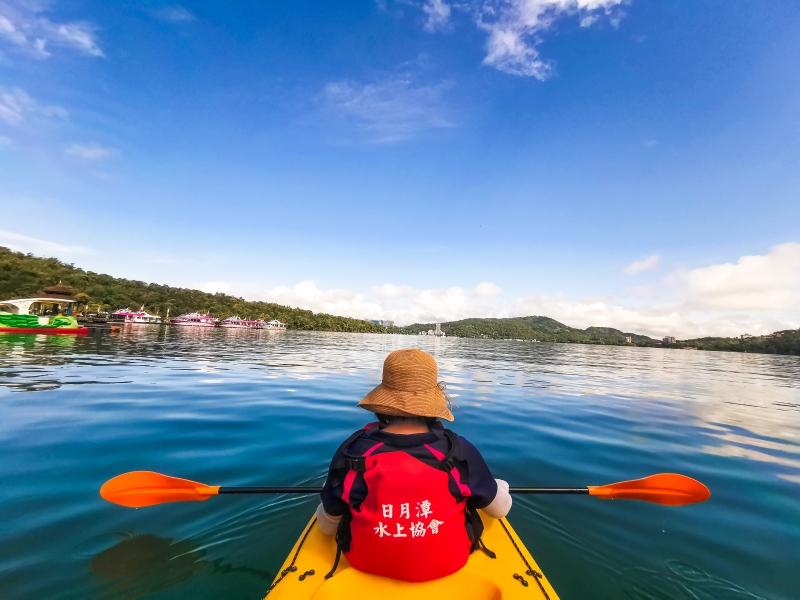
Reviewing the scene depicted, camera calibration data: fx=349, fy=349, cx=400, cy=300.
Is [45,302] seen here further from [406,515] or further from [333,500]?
[406,515]

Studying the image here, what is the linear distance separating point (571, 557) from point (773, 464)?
249 inches

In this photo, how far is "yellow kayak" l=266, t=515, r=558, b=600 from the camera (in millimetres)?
2410

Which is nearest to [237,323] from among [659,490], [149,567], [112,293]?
[112,293]

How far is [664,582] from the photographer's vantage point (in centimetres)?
336

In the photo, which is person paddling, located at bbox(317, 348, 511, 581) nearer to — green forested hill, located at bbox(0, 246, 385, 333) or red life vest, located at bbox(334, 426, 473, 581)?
red life vest, located at bbox(334, 426, 473, 581)

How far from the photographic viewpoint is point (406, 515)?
7.61 feet

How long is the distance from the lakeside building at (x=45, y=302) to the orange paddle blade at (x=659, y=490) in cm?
4963

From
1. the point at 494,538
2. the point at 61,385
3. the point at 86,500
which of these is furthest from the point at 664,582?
the point at 61,385

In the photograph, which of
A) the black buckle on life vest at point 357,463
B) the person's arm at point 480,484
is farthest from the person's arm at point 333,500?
the person's arm at point 480,484

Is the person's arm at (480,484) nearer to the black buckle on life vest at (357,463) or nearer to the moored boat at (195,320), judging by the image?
the black buckle on life vest at (357,463)

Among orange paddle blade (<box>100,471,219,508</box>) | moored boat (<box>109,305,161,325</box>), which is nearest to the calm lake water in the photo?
orange paddle blade (<box>100,471,219,508</box>)

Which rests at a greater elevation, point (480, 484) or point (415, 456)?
point (415, 456)

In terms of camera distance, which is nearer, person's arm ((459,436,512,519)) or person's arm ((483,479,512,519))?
person's arm ((459,436,512,519))

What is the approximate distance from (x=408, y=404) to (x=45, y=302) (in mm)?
54805
